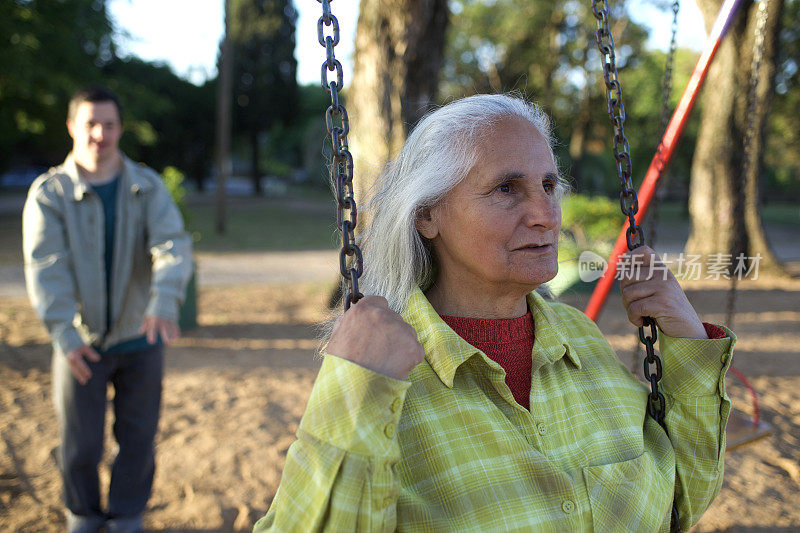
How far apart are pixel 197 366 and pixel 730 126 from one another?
Answer: 8.23 m

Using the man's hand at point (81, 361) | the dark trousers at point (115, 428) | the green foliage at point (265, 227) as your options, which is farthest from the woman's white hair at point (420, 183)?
the green foliage at point (265, 227)

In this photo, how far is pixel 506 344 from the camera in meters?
1.56

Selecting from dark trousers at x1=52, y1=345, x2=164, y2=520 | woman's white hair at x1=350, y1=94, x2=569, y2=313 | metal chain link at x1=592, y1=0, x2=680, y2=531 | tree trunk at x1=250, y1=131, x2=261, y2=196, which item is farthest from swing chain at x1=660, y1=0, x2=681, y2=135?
tree trunk at x1=250, y1=131, x2=261, y2=196

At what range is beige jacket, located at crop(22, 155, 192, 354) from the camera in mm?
2469

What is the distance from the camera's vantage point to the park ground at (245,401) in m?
3.17

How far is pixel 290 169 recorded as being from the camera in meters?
53.7

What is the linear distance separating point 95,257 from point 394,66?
4.20 m

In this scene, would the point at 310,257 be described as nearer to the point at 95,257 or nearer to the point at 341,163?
the point at 95,257

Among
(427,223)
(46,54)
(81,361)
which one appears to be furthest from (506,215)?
(46,54)

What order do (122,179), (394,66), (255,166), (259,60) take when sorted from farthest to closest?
1. (255,166)
2. (259,60)
3. (394,66)
4. (122,179)

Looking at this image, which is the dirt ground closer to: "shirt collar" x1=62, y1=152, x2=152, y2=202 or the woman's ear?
the woman's ear

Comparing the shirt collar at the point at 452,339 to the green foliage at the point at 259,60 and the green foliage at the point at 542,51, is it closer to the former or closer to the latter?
the green foliage at the point at 542,51

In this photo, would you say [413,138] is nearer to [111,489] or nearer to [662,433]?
[662,433]

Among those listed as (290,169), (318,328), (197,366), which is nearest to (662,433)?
(318,328)
